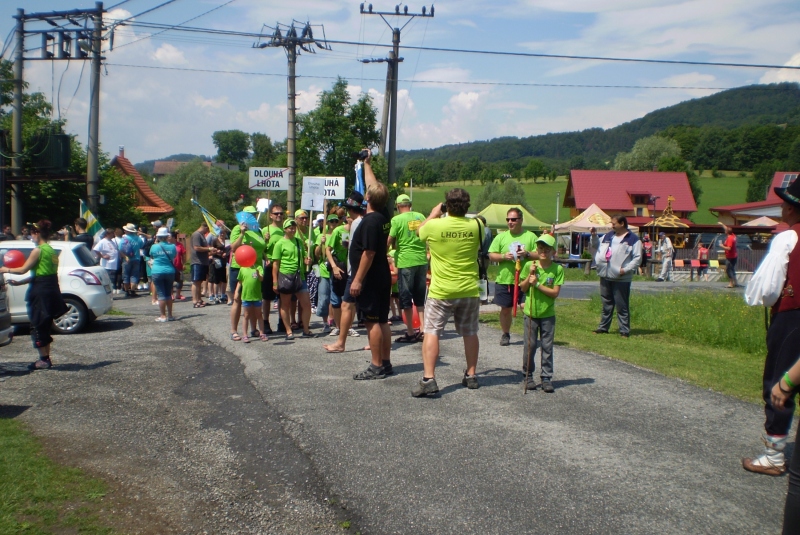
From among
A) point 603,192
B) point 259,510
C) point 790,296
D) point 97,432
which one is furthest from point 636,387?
point 603,192

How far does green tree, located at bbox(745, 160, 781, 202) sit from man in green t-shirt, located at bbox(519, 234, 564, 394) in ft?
272

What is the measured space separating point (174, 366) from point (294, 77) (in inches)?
611

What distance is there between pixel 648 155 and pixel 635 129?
262 ft

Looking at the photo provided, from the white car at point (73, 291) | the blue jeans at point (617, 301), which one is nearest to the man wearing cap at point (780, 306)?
the blue jeans at point (617, 301)

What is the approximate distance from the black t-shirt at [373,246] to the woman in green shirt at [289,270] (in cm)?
232

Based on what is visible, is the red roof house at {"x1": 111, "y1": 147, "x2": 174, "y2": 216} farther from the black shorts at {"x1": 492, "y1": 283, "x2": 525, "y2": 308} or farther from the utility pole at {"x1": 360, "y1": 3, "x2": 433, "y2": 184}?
the black shorts at {"x1": 492, "y1": 283, "x2": 525, "y2": 308}

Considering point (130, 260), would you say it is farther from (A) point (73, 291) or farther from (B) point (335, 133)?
(B) point (335, 133)

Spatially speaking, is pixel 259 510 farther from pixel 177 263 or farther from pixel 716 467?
pixel 177 263

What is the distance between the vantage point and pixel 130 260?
59.5 feet

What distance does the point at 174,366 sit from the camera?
8.38 metres

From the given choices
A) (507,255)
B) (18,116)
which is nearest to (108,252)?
(18,116)

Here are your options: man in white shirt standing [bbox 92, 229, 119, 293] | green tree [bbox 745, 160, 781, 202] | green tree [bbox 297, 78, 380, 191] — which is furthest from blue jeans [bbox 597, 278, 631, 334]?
green tree [bbox 745, 160, 781, 202]

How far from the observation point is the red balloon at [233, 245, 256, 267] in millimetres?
9523

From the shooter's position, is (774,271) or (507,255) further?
(507,255)
